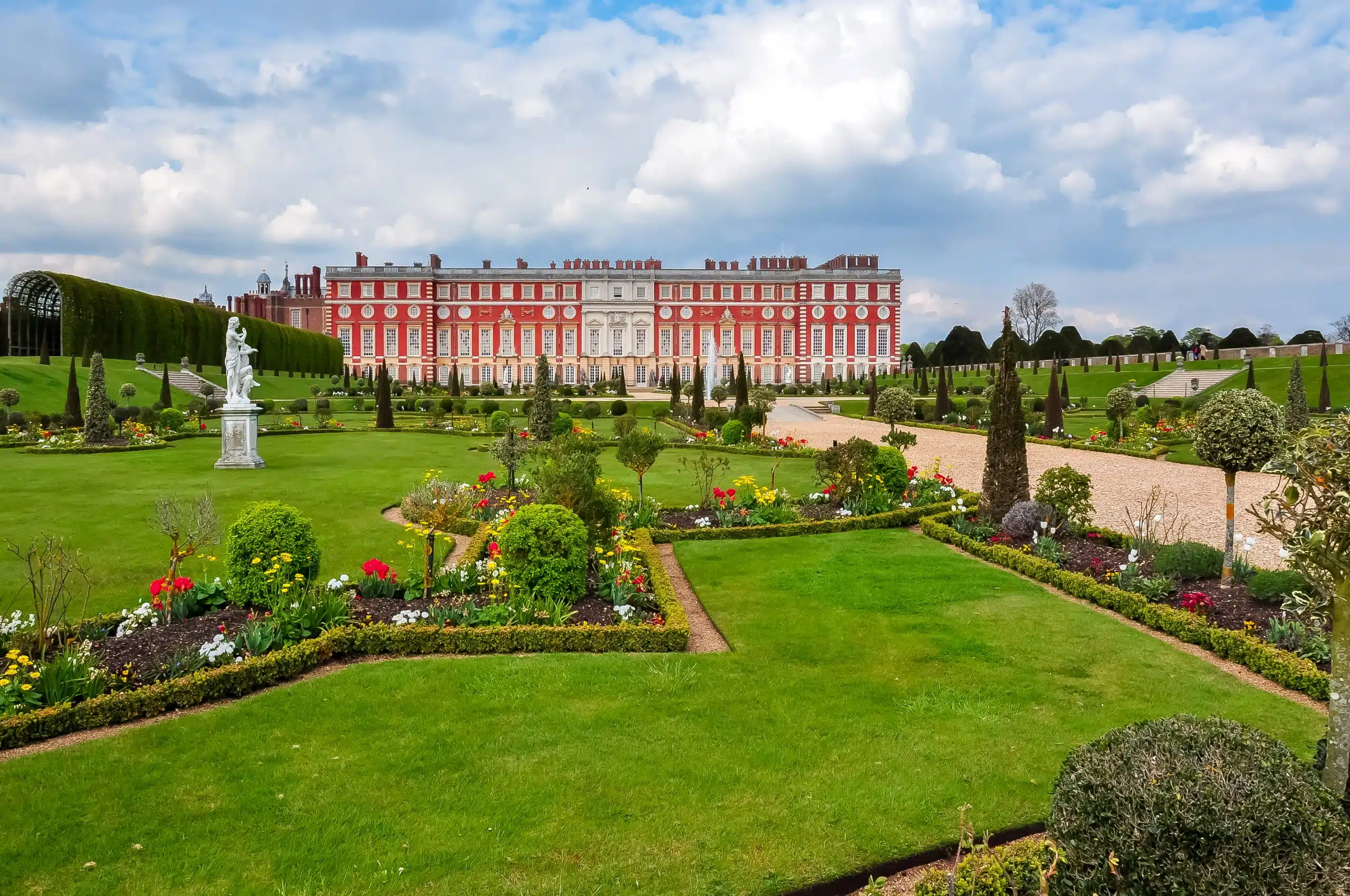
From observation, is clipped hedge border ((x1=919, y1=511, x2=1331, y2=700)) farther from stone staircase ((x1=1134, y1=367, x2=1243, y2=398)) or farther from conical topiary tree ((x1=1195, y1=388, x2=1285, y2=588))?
stone staircase ((x1=1134, y1=367, x2=1243, y2=398))

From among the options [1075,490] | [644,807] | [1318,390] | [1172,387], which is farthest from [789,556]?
[1172,387]

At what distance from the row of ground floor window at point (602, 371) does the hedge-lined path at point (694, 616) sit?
52016 mm

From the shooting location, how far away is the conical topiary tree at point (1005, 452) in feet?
31.1

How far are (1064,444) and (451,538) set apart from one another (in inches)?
611

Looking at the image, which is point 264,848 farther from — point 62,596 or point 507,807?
point 62,596

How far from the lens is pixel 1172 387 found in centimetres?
3709

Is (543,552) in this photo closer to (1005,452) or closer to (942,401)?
(1005,452)

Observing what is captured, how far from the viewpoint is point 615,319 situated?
203ft

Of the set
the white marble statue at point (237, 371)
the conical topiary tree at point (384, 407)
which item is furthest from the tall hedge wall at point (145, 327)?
the white marble statue at point (237, 371)

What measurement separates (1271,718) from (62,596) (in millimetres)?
8509

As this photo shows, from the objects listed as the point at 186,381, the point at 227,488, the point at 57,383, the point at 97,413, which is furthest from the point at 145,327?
the point at 227,488

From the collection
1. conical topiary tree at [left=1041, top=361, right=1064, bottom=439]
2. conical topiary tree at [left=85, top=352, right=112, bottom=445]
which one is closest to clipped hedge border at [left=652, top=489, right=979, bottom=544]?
conical topiary tree at [left=1041, top=361, right=1064, bottom=439]

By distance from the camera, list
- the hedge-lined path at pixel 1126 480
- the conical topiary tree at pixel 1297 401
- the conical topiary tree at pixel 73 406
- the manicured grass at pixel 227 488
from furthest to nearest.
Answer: the conical topiary tree at pixel 73 406, the conical topiary tree at pixel 1297 401, the hedge-lined path at pixel 1126 480, the manicured grass at pixel 227 488

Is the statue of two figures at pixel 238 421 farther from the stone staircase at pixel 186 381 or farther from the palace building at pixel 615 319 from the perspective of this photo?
the palace building at pixel 615 319
